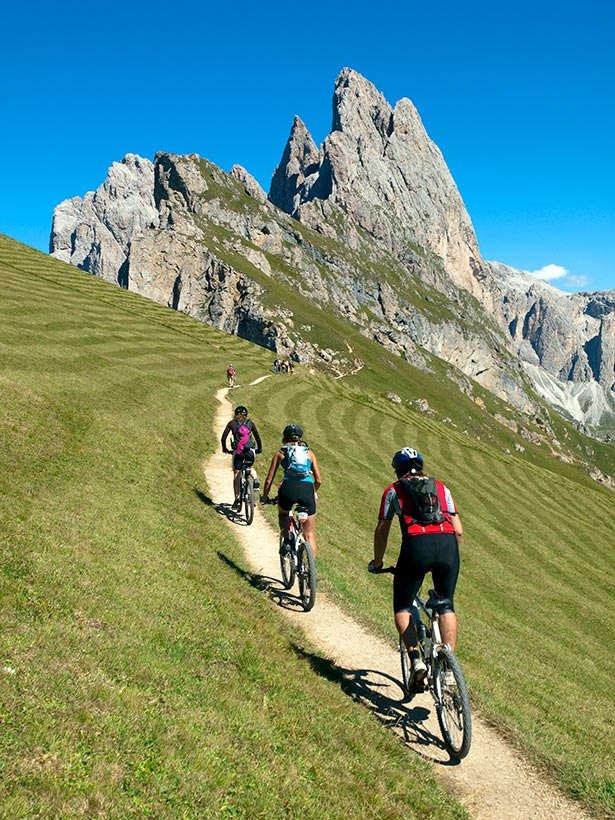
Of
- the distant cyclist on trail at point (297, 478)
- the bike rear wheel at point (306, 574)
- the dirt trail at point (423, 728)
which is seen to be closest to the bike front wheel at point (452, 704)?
the dirt trail at point (423, 728)

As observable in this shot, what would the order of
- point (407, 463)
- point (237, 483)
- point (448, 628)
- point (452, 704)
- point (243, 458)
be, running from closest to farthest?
point (452, 704) < point (448, 628) < point (407, 463) < point (243, 458) < point (237, 483)

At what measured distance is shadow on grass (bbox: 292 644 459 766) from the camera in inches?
344

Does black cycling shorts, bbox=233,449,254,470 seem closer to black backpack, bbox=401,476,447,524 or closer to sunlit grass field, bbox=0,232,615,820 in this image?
sunlit grass field, bbox=0,232,615,820

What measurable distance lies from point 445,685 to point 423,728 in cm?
134

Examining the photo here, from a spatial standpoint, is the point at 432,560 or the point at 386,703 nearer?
the point at 432,560

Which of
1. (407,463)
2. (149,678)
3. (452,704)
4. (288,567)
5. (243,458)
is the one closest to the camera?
(149,678)

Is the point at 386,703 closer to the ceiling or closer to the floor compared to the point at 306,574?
closer to the floor

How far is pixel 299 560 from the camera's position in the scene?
1380 centimetres

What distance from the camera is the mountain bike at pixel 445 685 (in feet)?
26.1

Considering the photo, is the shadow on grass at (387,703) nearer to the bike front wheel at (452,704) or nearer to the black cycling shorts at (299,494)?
the bike front wheel at (452,704)

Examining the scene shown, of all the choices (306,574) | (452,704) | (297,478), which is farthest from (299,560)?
(452,704)

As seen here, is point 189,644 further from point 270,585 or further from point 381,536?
point 270,585

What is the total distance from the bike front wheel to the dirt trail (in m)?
0.37

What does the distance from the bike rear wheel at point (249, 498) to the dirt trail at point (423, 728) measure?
4.04 meters
